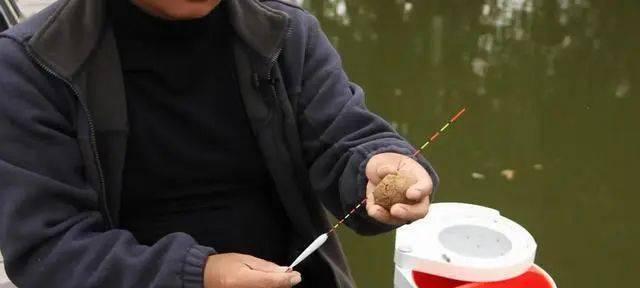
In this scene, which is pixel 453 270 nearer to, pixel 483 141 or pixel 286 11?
pixel 286 11

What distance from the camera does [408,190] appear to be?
92 centimetres

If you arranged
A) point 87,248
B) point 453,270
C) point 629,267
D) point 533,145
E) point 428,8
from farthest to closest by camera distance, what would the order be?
point 428,8 → point 533,145 → point 629,267 → point 453,270 → point 87,248

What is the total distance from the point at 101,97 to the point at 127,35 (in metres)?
0.09

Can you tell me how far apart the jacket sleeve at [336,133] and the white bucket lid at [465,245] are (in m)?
0.17

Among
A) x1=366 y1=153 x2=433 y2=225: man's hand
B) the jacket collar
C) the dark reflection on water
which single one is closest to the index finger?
x1=366 y1=153 x2=433 y2=225: man's hand

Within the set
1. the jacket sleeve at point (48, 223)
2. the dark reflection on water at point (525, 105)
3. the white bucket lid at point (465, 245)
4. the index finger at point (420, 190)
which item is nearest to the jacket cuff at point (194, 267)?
the jacket sleeve at point (48, 223)

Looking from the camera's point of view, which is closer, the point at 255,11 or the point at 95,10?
the point at 95,10

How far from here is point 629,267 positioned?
6.53 ft

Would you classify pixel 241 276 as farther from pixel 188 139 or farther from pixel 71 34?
pixel 71 34

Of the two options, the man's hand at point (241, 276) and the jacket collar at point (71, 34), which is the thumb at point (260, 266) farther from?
the jacket collar at point (71, 34)

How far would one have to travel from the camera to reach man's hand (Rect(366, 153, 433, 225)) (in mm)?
923

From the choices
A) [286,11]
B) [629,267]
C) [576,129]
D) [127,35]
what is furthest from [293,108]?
[576,129]

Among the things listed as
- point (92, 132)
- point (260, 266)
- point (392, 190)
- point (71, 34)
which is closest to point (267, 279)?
point (260, 266)

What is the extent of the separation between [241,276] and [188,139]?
0.24 meters
